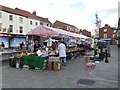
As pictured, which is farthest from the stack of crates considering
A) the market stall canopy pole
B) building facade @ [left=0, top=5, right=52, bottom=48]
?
building facade @ [left=0, top=5, right=52, bottom=48]

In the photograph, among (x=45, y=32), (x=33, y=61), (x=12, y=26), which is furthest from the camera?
(x=12, y=26)

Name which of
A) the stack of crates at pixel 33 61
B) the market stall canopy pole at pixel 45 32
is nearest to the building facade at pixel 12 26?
the market stall canopy pole at pixel 45 32

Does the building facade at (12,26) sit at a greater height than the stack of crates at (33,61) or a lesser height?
greater

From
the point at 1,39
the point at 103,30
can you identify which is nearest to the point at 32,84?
the point at 1,39

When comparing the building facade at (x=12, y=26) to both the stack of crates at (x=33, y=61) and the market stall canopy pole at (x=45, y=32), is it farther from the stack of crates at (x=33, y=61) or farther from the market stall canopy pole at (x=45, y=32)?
the stack of crates at (x=33, y=61)

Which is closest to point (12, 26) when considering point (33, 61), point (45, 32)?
point (45, 32)

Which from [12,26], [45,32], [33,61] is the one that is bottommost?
[33,61]

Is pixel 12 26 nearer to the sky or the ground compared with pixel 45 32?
nearer to the sky

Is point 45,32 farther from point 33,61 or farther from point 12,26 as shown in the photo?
point 12,26

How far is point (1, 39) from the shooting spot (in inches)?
1296

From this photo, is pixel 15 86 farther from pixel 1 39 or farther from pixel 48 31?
pixel 1 39

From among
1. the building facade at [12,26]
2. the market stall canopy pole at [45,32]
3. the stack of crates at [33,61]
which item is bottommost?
the stack of crates at [33,61]

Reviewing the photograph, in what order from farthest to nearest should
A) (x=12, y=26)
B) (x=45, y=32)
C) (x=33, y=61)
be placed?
(x=12, y=26) < (x=45, y=32) < (x=33, y=61)

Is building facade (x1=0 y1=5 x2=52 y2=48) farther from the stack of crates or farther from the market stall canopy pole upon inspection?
the stack of crates
